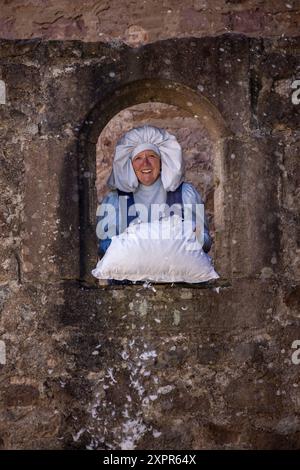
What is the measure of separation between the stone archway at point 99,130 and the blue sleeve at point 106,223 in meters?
0.21

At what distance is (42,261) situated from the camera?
4.97 metres

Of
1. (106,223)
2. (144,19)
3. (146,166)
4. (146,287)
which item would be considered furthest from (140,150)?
(144,19)

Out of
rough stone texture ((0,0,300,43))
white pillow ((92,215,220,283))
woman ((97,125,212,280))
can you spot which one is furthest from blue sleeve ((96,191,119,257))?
rough stone texture ((0,0,300,43))

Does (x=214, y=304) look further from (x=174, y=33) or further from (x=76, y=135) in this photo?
Answer: (x=174, y=33)

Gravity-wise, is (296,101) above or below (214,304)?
above

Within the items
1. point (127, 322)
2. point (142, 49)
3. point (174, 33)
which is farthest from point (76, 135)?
point (174, 33)

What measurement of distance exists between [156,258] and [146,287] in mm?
235

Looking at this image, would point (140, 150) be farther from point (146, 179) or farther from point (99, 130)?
point (99, 130)

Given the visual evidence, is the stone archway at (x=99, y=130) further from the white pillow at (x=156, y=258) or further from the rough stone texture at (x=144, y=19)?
the rough stone texture at (x=144, y=19)

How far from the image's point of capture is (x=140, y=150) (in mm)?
5719

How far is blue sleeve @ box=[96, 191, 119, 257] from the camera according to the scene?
5277mm

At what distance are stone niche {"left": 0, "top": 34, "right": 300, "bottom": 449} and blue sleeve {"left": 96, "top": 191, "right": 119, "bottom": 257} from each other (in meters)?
0.21

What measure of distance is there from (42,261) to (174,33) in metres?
2.61

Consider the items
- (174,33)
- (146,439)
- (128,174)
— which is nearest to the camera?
(146,439)
